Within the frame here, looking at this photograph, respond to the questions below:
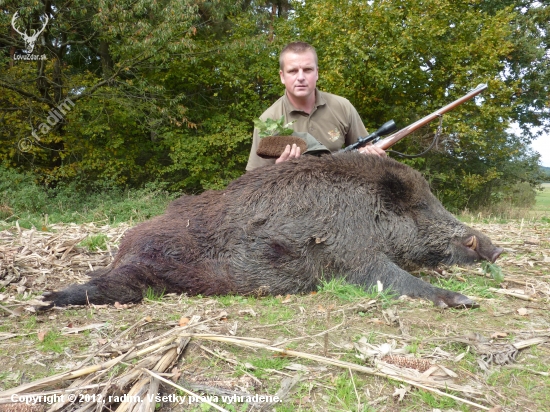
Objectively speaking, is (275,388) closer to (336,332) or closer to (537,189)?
(336,332)

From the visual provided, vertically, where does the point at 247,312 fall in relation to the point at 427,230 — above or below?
below

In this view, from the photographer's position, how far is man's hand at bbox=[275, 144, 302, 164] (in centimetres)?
396

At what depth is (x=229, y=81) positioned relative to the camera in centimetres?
1522

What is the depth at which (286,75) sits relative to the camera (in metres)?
4.85

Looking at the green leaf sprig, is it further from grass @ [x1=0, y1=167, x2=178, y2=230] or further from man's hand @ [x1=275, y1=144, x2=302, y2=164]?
grass @ [x1=0, y1=167, x2=178, y2=230]

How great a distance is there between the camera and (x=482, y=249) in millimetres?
3871

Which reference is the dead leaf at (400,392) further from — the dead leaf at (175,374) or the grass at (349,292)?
the grass at (349,292)

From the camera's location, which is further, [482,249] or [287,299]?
[482,249]

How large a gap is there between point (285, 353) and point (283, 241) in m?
1.27

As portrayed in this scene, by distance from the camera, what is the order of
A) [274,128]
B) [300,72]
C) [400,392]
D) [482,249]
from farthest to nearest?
[300,72] < [274,128] < [482,249] < [400,392]

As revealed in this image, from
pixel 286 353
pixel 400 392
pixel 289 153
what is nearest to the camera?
pixel 400 392

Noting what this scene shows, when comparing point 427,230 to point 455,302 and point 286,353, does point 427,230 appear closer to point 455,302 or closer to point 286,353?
point 455,302

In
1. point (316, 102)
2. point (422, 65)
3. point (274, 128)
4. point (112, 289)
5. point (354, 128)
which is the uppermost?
point (422, 65)

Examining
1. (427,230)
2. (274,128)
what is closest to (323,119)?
(274,128)
